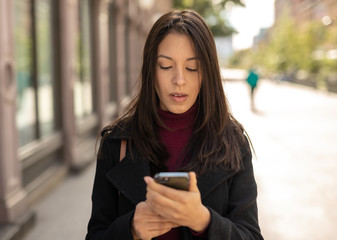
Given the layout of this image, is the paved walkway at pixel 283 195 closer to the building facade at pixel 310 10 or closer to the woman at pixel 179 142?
the woman at pixel 179 142

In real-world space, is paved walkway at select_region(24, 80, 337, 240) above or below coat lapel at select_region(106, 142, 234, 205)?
below

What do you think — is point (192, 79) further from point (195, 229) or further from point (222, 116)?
point (195, 229)

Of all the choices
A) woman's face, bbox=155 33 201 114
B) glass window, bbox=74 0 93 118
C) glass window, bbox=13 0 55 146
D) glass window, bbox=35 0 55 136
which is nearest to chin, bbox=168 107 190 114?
woman's face, bbox=155 33 201 114

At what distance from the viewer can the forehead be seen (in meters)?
1.75

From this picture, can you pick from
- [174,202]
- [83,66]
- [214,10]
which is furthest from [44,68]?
[214,10]

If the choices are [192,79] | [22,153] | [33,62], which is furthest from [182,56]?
[33,62]

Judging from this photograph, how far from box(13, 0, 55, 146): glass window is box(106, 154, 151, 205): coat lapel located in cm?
483

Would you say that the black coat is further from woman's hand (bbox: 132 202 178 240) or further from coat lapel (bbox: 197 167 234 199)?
woman's hand (bbox: 132 202 178 240)

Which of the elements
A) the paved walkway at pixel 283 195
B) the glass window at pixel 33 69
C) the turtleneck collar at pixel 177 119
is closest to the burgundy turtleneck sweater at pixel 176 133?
the turtleneck collar at pixel 177 119

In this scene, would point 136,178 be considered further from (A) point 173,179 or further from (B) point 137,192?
(A) point 173,179

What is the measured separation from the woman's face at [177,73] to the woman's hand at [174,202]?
0.46 meters

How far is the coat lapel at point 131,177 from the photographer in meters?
1.79

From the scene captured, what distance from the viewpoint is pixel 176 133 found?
6.22 feet

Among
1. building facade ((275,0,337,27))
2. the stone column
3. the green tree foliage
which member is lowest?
the stone column
